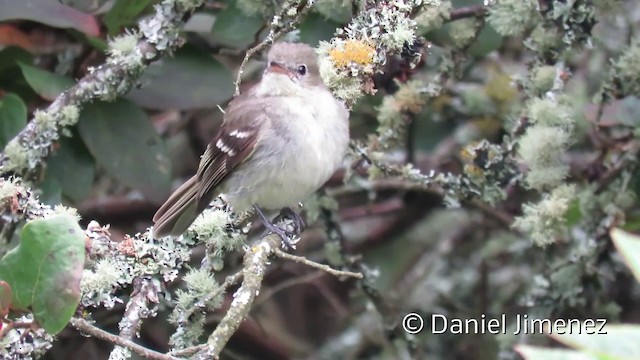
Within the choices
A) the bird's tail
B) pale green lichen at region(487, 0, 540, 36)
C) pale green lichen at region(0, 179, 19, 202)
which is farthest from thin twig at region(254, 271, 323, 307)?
pale green lichen at region(0, 179, 19, 202)

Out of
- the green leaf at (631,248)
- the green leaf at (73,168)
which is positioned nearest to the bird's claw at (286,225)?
the green leaf at (73,168)

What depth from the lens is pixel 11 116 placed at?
3.44m

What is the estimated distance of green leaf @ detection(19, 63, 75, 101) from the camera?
3.46 metres

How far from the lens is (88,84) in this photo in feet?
11.2

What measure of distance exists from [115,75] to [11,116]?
39 cm

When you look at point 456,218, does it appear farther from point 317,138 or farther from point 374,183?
point 317,138

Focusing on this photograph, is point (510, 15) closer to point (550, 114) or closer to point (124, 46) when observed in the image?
point (550, 114)

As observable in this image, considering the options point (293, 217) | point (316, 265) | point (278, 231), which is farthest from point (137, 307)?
point (293, 217)

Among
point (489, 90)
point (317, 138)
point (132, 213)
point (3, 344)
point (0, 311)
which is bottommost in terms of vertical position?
point (132, 213)

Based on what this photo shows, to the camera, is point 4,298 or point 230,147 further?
point 230,147

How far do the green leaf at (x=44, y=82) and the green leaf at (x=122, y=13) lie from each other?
283 mm

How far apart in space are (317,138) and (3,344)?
1504 mm

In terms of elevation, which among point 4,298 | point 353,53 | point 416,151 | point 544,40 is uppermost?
point 353,53

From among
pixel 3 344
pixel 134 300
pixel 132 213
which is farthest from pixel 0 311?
pixel 132 213
